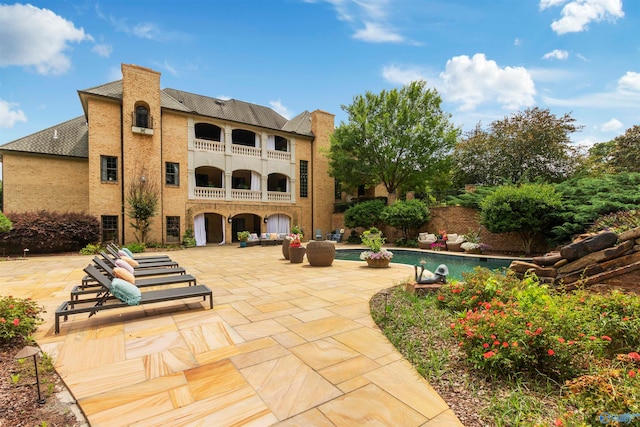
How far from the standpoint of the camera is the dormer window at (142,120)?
16.3 metres

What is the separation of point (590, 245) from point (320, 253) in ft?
20.3

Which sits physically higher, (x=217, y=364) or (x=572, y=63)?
(x=572, y=63)

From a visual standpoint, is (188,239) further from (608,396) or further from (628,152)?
(628,152)

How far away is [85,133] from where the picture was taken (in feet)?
60.6

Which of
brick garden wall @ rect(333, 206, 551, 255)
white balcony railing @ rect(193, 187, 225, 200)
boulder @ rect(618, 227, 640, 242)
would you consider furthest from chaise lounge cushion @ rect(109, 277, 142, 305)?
white balcony railing @ rect(193, 187, 225, 200)

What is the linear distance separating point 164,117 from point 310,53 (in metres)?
10.5

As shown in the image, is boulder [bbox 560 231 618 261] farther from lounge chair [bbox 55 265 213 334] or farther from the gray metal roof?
the gray metal roof

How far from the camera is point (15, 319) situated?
336 centimetres

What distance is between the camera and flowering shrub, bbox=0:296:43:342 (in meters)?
3.28

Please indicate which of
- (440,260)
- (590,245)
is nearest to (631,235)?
(590,245)

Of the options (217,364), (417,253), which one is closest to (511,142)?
(417,253)

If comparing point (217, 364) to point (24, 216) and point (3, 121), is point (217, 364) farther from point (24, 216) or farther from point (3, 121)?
point (24, 216)

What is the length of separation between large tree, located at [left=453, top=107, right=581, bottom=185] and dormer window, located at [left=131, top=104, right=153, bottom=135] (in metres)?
19.6

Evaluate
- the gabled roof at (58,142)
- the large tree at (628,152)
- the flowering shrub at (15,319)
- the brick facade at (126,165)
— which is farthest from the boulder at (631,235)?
the gabled roof at (58,142)
